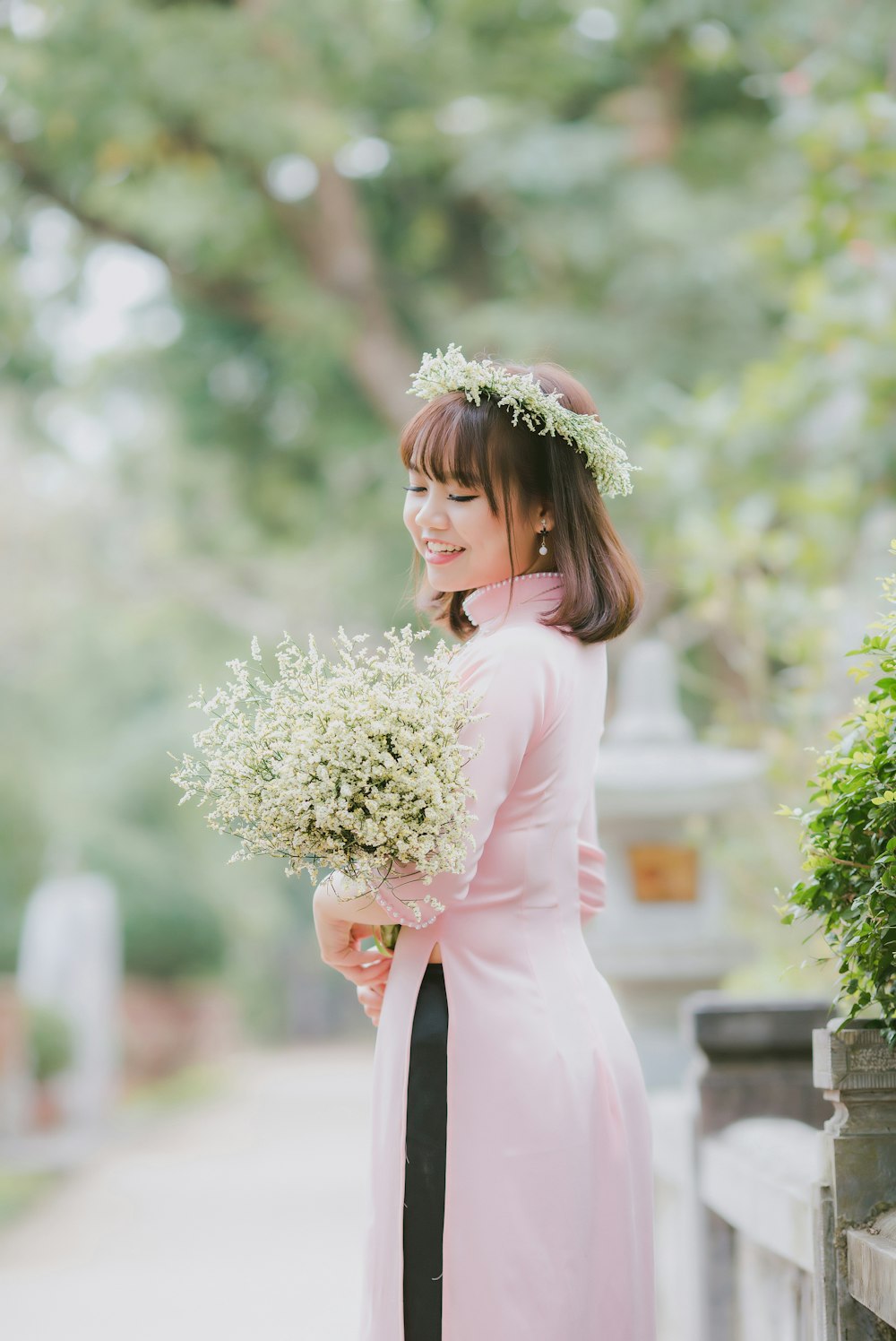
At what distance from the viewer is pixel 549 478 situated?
1.89 meters

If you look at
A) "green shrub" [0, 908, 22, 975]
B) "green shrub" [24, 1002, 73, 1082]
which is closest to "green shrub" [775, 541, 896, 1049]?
"green shrub" [24, 1002, 73, 1082]

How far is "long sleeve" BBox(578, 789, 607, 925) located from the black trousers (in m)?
0.34

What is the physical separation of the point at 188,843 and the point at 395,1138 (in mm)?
13346

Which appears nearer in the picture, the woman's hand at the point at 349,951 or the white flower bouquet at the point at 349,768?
the white flower bouquet at the point at 349,768

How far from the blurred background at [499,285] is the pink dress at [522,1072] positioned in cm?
275

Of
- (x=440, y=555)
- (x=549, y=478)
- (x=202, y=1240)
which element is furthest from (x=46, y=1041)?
(x=549, y=478)

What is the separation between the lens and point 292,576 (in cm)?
1055

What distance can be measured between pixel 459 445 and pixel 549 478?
0.41 feet

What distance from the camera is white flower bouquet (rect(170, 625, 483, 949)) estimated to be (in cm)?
158

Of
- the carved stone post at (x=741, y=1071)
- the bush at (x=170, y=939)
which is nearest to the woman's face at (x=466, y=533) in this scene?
the carved stone post at (x=741, y=1071)

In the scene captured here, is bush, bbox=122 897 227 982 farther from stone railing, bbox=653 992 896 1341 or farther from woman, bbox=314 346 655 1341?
woman, bbox=314 346 655 1341

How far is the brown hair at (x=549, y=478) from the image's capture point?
1856mm

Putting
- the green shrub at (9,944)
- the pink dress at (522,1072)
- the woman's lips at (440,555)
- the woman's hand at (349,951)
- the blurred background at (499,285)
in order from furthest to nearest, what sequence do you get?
the green shrub at (9,944) < the blurred background at (499,285) < the woman's lips at (440,555) < the woman's hand at (349,951) < the pink dress at (522,1072)

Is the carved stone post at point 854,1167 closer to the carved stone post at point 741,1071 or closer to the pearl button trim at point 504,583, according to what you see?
the pearl button trim at point 504,583
